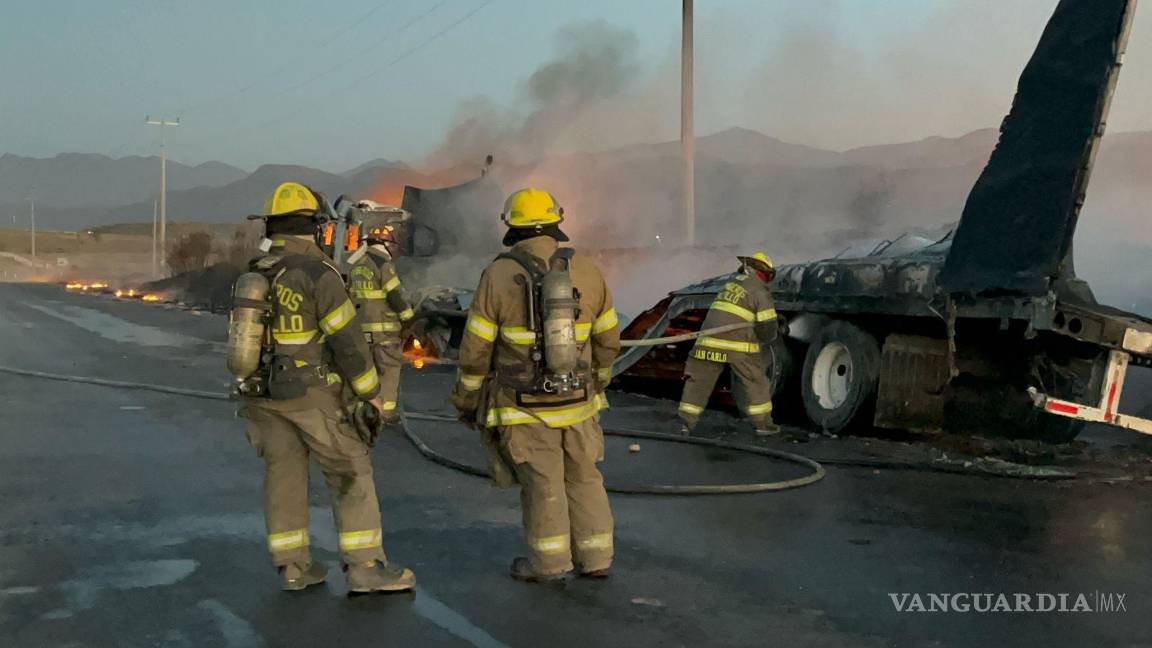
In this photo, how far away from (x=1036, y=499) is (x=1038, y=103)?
9.24ft

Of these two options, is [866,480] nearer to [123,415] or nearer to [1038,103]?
[1038,103]

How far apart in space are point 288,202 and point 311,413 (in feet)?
3.22

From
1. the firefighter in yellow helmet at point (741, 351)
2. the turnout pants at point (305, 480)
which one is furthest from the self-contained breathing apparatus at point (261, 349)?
the firefighter in yellow helmet at point (741, 351)

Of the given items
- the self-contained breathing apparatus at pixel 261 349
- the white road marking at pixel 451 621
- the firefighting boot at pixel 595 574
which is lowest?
the white road marking at pixel 451 621

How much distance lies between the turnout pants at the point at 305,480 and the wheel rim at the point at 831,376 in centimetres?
636

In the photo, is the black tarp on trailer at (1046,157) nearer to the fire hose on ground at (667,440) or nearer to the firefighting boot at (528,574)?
the fire hose on ground at (667,440)

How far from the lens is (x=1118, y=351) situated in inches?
326

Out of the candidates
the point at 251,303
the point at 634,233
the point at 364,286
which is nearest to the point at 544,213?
the point at 251,303

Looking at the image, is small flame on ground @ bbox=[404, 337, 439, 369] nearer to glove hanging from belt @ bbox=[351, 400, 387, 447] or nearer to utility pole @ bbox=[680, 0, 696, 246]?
utility pole @ bbox=[680, 0, 696, 246]

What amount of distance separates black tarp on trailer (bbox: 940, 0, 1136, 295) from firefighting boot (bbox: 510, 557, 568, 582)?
4424 millimetres

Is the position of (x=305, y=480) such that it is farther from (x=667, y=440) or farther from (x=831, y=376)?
(x=831, y=376)

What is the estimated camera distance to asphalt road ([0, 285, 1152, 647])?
4.81 m

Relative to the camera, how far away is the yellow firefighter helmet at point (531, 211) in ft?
18.3

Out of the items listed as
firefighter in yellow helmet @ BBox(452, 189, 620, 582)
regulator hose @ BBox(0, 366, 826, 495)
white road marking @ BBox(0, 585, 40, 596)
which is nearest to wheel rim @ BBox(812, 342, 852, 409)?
regulator hose @ BBox(0, 366, 826, 495)
